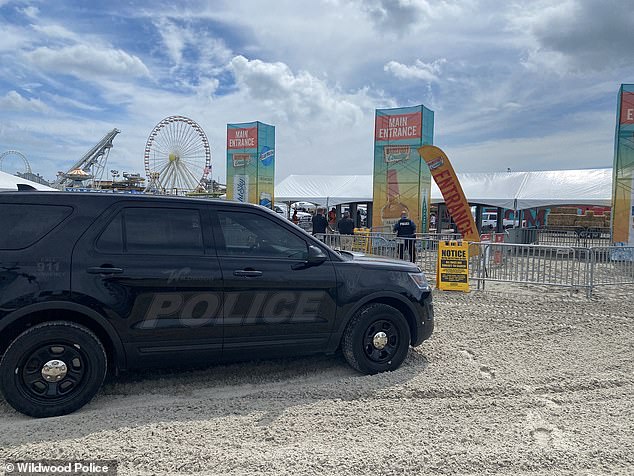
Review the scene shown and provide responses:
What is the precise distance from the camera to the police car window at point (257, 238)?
423 cm

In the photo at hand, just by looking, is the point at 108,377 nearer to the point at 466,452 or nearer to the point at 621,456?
the point at 466,452

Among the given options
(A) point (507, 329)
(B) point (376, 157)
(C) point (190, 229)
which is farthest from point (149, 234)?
(B) point (376, 157)

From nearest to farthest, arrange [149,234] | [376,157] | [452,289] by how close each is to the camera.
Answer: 1. [149,234]
2. [452,289]
3. [376,157]

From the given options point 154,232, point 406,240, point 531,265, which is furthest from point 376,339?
point 406,240

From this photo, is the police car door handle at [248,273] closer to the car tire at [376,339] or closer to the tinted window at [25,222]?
the car tire at [376,339]

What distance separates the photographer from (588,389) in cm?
438

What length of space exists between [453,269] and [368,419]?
6503 millimetres

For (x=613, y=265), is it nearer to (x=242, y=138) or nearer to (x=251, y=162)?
(x=251, y=162)

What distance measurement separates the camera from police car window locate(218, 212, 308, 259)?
4.23 meters

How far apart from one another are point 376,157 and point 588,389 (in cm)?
1714

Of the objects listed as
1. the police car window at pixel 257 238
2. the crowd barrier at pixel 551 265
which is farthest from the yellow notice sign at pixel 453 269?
the police car window at pixel 257 238

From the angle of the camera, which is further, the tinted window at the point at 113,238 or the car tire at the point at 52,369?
the tinted window at the point at 113,238

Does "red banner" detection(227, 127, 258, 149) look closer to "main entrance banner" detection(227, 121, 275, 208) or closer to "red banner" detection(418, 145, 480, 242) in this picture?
"main entrance banner" detection(227, 121, 275, 208)

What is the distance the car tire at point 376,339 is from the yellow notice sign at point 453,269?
5206 mm
